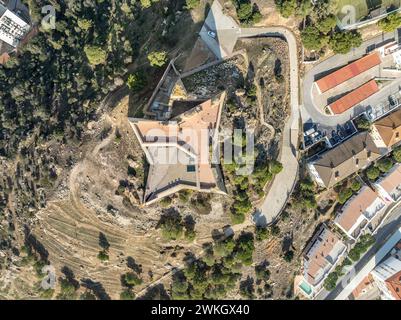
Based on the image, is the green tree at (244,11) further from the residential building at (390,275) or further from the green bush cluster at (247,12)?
the residential building at (390,275)

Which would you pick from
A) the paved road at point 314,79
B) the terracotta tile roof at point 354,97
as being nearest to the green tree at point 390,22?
the paved road at point 314,79

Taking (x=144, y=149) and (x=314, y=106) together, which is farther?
(x=314, y=106)

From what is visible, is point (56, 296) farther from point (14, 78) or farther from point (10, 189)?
point (14, 78)

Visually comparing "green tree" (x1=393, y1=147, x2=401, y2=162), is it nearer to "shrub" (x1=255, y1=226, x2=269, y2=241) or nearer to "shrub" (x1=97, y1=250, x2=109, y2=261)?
"shrub" (x1=255, y1=226, x2=269, y2=241)

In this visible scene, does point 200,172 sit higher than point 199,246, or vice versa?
point 200,172

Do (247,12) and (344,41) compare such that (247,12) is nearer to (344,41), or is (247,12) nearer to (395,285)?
(344,41)
